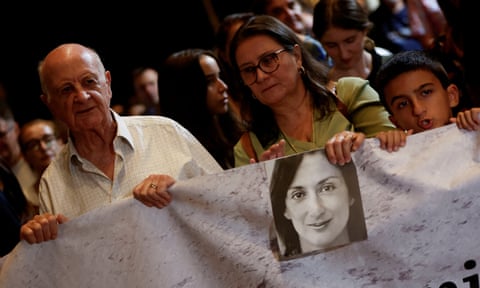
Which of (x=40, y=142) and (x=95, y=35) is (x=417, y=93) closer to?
(x=40, y=142)

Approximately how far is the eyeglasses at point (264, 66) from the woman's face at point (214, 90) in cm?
99

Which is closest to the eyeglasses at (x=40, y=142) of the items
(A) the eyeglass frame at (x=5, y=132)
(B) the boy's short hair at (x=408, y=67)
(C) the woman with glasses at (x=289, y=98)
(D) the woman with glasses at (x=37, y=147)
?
(D) the woman with glasses at (x=37, y=147)

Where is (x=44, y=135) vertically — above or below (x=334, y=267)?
above

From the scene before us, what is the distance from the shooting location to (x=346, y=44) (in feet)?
12.4

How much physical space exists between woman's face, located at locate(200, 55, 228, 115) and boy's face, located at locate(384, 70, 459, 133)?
1196mm

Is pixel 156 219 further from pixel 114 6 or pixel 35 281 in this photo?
pixel 114 6

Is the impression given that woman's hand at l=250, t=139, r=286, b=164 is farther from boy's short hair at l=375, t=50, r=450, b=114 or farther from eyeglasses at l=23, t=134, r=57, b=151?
eyeglasses at l=23, t=134, r=57, b=151

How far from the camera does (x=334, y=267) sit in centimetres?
263

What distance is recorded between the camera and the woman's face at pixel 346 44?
149 inches

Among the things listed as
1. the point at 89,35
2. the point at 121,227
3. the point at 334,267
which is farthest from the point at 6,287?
the point at 89,35

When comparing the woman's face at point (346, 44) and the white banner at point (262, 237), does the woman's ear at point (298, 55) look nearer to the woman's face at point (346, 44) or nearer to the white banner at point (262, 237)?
the white banner at point (262, 237)

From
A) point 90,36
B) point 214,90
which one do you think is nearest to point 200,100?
point 214,90

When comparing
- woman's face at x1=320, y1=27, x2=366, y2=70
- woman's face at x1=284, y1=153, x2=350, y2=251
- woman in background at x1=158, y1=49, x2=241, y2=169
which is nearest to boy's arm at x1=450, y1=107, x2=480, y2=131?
woman's face at x1=284, y1=153, x2=350, y2=251

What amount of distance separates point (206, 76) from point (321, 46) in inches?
22.1
